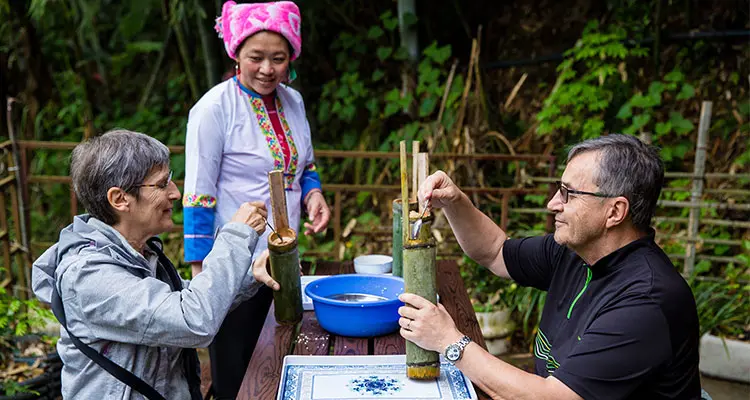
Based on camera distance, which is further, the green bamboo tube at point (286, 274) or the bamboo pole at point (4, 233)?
the bamboo pole at point (4, 233)

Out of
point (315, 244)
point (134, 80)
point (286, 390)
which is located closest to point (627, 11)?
point (315, 244)

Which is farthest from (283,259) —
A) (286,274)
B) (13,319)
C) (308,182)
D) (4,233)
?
(4,233)

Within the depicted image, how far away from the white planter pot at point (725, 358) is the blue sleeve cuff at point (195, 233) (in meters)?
2.76

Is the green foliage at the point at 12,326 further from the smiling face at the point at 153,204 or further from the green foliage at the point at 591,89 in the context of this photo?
the green foliage at the point at 591,89

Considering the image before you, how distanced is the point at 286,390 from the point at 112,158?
28.5 inches

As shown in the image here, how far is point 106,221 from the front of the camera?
5.53 ft

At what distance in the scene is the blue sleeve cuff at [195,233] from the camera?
2203mm

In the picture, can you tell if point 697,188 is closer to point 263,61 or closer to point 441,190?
point 441,190

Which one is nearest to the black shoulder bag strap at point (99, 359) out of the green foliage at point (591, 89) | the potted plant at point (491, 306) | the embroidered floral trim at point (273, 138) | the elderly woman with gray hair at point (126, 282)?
the elderly woman with gray hair at point (126, 282)

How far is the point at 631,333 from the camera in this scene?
→ 1439 millimetres

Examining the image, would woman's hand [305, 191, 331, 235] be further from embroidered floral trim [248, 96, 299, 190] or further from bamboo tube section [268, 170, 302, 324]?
bamboo tube section [268, 170, 302, 324]

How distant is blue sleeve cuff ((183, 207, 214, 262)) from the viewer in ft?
7.23

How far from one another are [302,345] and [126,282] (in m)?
0.52

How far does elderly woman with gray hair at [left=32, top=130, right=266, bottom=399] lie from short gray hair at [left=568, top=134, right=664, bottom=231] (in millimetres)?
921
